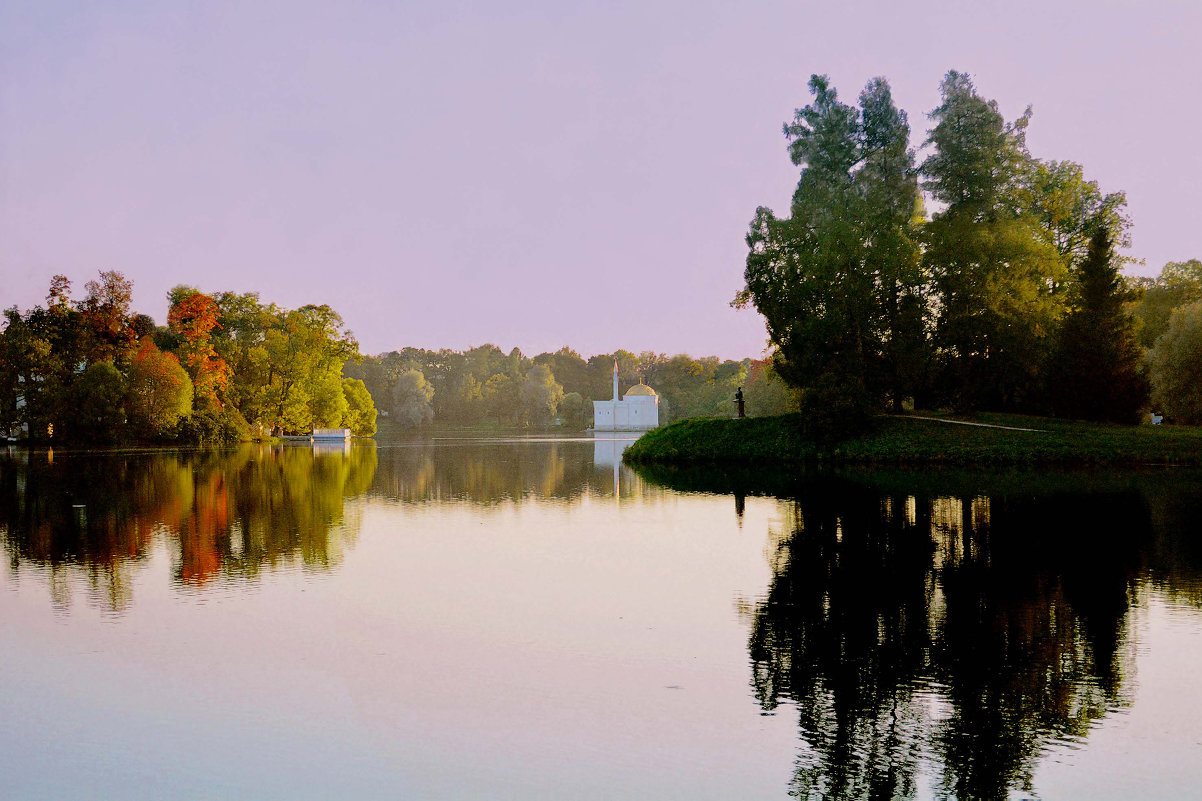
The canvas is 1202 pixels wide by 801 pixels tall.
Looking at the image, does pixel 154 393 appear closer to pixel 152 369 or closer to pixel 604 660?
pixel 152 369

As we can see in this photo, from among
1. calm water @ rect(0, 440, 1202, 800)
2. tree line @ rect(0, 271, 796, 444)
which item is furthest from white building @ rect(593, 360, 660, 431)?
calm water @ rect(0, 440, 1202, 800)

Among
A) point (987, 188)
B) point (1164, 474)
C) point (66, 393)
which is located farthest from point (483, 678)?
point (66, 393)

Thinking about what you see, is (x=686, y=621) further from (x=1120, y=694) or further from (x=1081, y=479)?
(x=1081, y=479)

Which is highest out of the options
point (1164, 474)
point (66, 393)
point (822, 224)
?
point (822, 224)

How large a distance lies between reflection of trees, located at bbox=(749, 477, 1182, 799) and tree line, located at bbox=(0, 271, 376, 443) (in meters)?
45.0

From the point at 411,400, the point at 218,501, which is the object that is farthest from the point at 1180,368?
the point at 411,400

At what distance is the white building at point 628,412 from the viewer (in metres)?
106

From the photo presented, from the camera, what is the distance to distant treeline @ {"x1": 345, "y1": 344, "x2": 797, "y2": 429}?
11244cm

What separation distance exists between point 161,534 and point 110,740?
8.95 m

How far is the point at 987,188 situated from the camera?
36.0 m

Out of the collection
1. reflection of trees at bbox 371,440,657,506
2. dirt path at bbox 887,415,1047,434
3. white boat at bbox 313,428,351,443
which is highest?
dirt path at bbox 887,415,1047,434

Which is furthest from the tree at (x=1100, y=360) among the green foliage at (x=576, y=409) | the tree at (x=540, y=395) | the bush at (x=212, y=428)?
the tree at (x=540, y=395)

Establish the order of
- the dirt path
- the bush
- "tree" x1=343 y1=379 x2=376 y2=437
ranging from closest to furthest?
the dirt path, the bush, "tree" x1=343 y1=379 x2=376 y2=437

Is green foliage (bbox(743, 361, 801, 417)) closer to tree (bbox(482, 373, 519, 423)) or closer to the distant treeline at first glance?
the distant treeline
